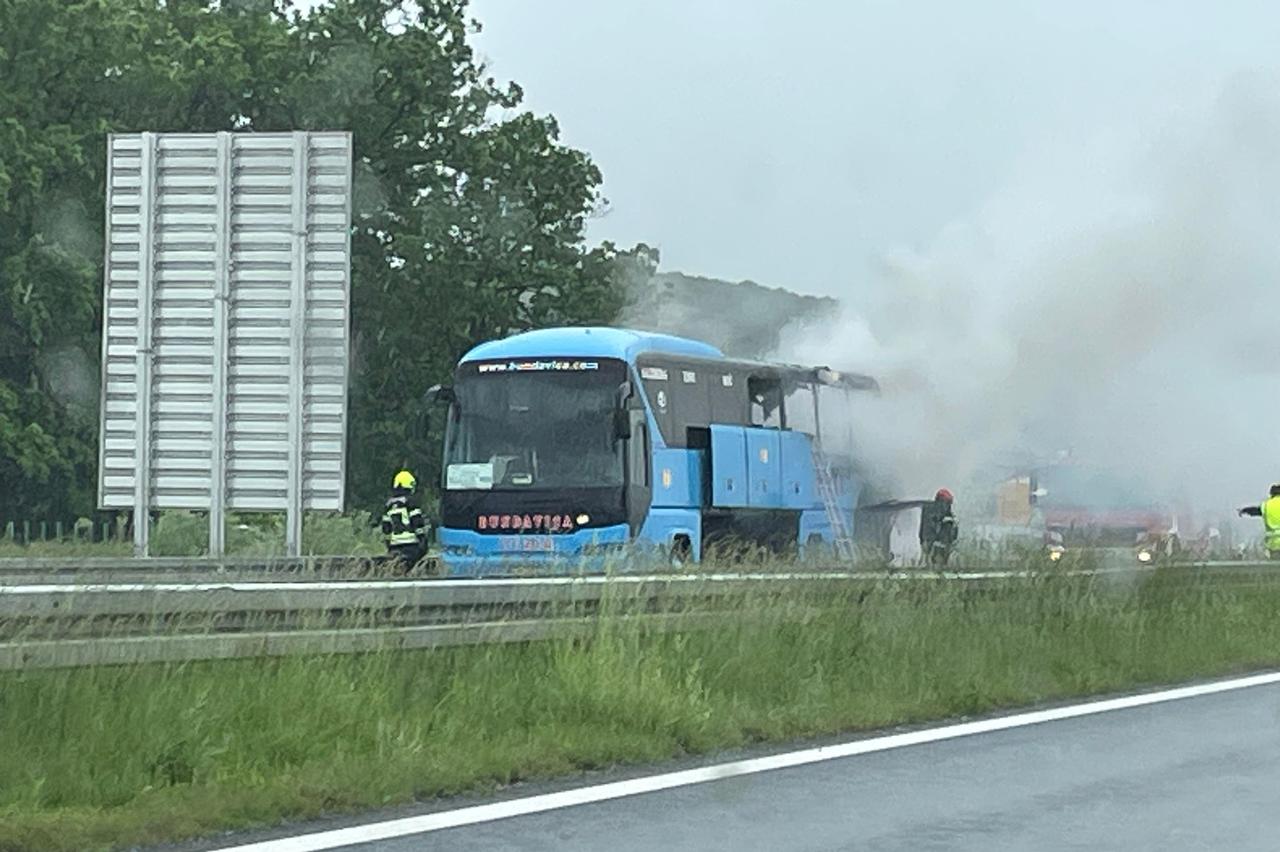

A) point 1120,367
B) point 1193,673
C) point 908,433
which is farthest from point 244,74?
point 1193,673

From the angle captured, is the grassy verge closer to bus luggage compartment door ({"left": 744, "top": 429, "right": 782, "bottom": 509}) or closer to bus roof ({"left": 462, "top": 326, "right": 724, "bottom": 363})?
bus roof ({"left": 462, "top": 326, "right": 724, "bottom": 363})

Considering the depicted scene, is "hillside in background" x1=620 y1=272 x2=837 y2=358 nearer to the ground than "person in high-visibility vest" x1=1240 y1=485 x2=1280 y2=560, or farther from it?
farther from it

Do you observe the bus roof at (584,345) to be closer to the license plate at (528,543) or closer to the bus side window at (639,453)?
the bus side window at (639,453)

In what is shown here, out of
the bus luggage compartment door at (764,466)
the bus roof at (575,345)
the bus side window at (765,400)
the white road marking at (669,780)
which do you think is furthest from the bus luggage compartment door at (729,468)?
the white road marking at (669,780)

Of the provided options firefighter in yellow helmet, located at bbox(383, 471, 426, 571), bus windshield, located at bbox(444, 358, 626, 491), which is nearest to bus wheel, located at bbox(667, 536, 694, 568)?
bus windshield, located at bbox(444, 358, 626, 491)

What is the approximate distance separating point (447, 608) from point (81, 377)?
41.0m

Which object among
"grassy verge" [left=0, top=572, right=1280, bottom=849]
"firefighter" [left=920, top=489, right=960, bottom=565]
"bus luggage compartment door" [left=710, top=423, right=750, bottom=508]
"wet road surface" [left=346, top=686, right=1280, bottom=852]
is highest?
"bus luggage compartment door" [left=710, top=423, right=750, bottom=508]

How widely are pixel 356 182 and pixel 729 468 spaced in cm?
2544

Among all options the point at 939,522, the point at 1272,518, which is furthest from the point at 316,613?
the point at 1272,518

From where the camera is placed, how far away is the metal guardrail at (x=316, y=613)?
33.6 feet

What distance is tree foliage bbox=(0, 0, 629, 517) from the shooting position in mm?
51188

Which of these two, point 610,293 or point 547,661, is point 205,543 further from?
point 547,661

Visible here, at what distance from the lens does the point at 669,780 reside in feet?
36.9

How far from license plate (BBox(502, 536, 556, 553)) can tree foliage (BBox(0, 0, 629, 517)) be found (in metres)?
20.8
